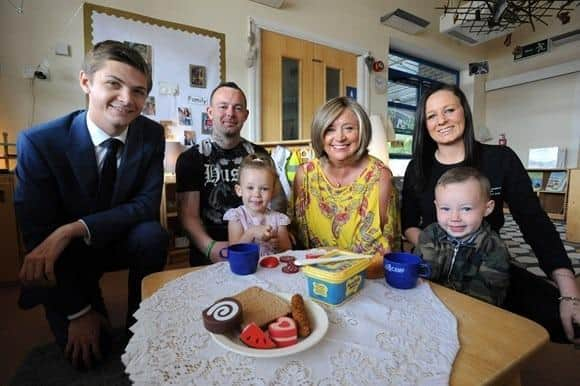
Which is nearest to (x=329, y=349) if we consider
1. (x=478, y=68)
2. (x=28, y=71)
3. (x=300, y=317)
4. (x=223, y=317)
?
(x=300, y=317)

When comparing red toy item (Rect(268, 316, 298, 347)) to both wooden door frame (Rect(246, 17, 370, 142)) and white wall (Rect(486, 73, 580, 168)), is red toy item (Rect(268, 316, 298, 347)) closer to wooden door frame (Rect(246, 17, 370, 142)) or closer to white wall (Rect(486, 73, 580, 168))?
wooden door frame (Rect(246, 17, 370, 142))

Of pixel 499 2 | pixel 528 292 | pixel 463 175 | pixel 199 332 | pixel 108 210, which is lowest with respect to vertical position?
pixel 528 292

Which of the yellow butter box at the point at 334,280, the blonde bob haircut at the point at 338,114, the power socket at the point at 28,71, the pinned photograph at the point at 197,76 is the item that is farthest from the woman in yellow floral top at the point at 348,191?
the power socket at the point at 28,71

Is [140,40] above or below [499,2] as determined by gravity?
below

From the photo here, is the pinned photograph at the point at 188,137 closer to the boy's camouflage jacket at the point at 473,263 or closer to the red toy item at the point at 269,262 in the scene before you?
the red toy item at the point at 269,262

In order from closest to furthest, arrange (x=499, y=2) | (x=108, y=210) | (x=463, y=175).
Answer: (x=463, y=175) → (x=108, y=210) → (x=499, y=2)

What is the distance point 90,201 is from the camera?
1111 millimetres

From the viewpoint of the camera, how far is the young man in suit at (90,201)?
100cm

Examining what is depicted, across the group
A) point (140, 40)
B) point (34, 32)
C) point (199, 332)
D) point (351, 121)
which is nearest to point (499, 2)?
A: point (351, 121)

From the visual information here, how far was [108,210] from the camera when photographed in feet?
3.63

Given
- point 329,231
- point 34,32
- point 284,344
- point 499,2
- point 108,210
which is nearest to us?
point 284,344

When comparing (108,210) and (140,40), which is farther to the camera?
(140,40)

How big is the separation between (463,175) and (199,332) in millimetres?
887

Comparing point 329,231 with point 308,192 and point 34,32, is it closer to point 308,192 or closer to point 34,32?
point 308,192
